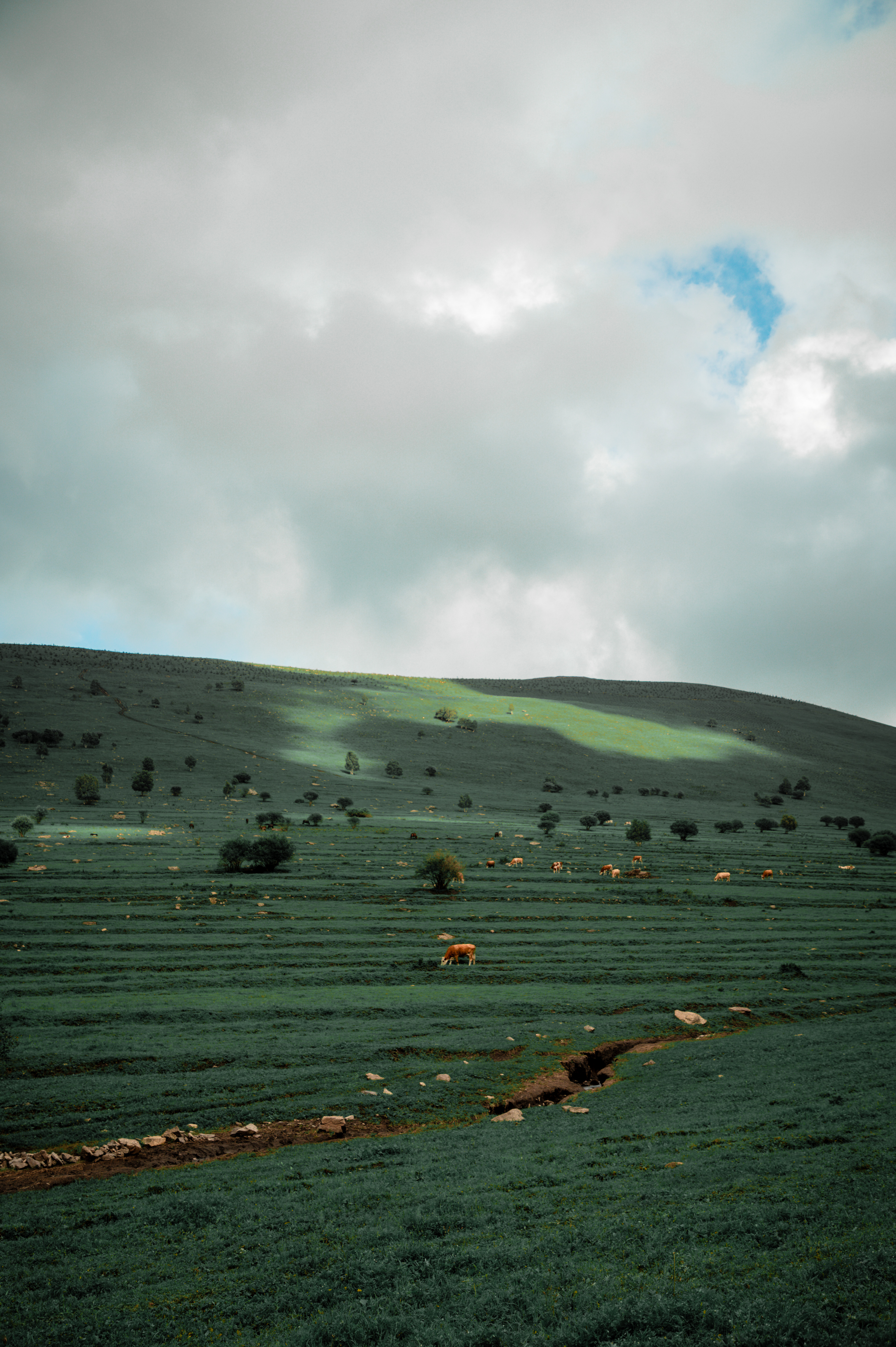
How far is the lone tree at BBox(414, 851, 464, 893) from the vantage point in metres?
50.6

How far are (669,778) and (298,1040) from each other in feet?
353

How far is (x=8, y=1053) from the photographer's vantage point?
66.8 ft

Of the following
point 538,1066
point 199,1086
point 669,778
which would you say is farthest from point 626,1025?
point 669,778

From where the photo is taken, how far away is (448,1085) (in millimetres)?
19750

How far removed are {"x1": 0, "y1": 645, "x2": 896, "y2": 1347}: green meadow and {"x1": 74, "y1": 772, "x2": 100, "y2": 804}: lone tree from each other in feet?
26.6

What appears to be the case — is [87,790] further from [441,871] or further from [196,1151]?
[196,1151]

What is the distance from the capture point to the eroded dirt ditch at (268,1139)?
13.8 metres

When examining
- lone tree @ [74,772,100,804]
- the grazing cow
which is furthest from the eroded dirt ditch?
lone tree @ [74,772,100,804]

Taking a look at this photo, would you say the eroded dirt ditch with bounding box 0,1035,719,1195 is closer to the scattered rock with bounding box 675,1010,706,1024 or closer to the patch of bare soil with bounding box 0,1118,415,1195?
the patch of bare soil with bounding box 0,1118,415,1195

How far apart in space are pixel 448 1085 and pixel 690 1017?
11.5m

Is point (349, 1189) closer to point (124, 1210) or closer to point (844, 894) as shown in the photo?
point (124, 1210)

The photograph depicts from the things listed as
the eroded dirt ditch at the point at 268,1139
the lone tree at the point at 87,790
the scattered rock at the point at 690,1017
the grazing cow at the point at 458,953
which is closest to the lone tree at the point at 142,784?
the lone tree at the point at 87,790

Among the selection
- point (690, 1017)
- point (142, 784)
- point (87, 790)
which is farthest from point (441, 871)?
point (87, 790)

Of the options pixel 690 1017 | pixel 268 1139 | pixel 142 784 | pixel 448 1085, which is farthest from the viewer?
pixel 142 784
